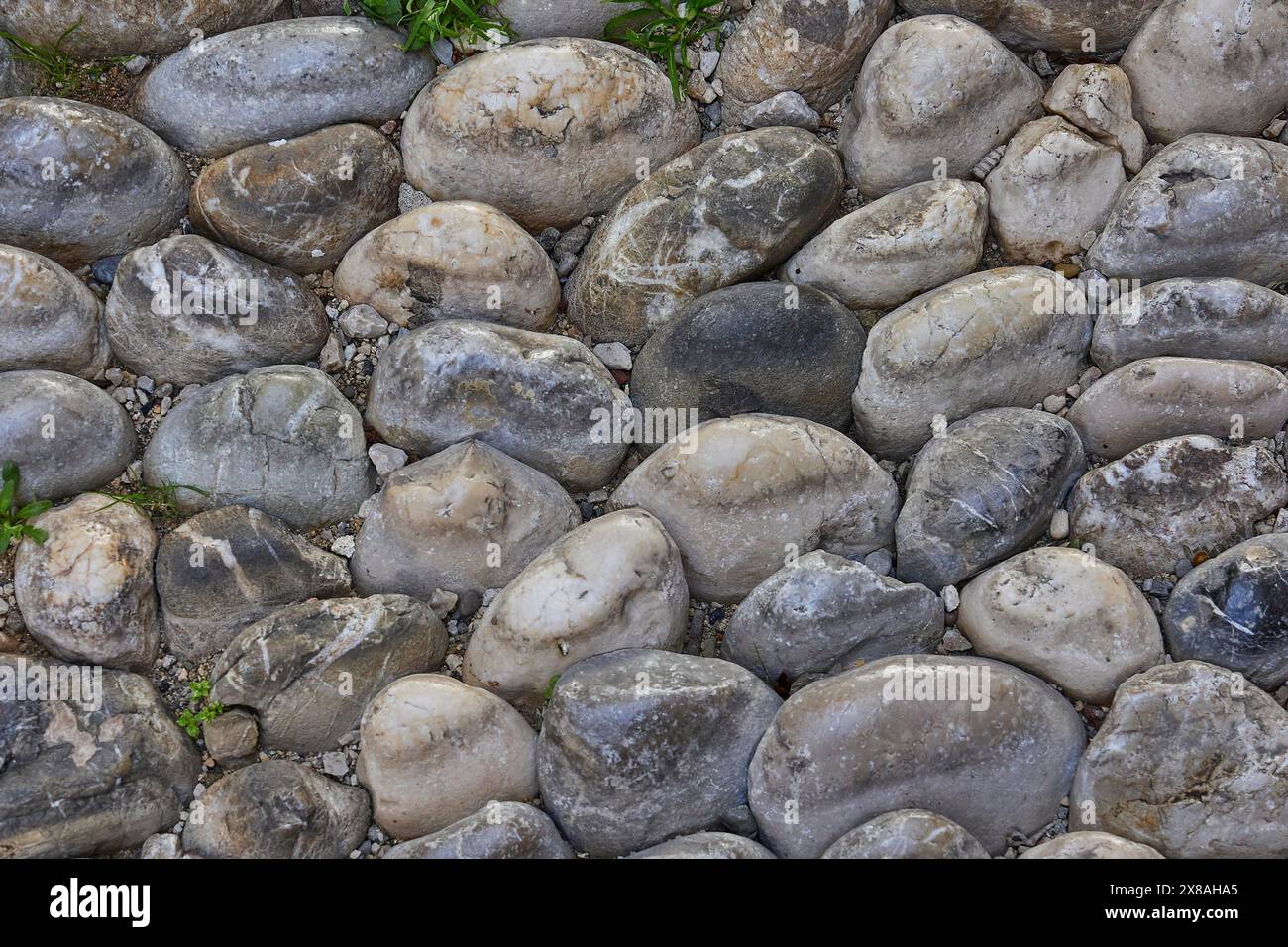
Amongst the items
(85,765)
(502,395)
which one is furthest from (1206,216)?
(85,765)

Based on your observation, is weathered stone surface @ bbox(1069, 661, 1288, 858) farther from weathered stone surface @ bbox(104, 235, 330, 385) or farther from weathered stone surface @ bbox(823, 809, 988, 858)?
weathered stone surface @ bbox(104, 235, 330, 385)

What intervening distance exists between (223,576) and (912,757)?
2.11 m

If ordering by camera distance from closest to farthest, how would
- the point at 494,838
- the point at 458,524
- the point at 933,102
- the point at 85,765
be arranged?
1. the point at 494,838
2. the point at 85,765
3. the point at 458,524
4. the point at 933,102

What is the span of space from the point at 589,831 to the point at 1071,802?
1373 millimetres

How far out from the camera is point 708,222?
416 centimetres

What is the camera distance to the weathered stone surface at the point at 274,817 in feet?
11.5

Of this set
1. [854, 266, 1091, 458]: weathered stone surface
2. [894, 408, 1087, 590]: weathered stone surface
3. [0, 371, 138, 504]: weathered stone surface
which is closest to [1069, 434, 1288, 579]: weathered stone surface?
[894, 408, 1087, 590]: weathered stone surface

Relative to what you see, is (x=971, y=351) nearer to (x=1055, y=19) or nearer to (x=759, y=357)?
(x=759, y=357)

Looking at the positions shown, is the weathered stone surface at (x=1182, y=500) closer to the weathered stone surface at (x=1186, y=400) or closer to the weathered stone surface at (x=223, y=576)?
the weathered stone surface at (x=1186, y=400)

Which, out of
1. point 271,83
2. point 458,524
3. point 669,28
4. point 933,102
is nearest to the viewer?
point 458,524

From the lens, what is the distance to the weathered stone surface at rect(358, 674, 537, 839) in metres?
3.59

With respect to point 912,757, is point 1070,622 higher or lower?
higher

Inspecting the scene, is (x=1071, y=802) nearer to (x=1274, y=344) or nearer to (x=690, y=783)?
(x=690, y=783)

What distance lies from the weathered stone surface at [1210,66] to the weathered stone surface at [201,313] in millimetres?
2924
